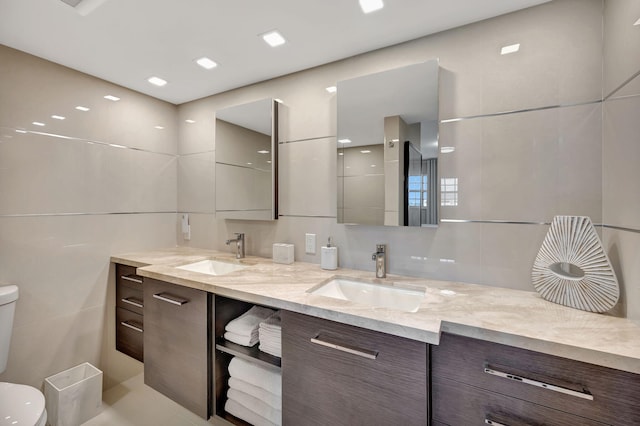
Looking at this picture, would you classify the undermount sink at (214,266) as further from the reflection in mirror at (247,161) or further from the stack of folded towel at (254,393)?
the stack of folded towel at (254,393)

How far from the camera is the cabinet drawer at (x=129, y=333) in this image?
193 centimetres

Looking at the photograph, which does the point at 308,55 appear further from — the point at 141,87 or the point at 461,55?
the point at 141,87

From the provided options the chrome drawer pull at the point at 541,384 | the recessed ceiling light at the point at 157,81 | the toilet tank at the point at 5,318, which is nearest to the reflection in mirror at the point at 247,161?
the recessed ceiling light at the point at 157,81

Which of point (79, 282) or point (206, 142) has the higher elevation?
point (206, 142)

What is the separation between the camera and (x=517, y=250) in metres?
1.27

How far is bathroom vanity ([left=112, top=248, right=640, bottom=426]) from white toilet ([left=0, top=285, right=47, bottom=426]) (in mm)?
652

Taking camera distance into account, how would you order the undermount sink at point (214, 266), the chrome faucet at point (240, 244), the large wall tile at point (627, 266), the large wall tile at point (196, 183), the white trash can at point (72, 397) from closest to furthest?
the large wall tile at point (627, 266), the white trash can at point (72, 397), the undermount sink at point (214, 266), the chrome faucet at point (240, 244), the large wall tile at point (196, 183)

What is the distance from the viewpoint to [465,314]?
38.4 inches

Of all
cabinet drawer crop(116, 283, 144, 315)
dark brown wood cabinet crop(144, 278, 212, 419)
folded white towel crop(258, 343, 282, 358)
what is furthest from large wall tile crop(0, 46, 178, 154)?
folded white towel crop(258, 343, 282, 358)

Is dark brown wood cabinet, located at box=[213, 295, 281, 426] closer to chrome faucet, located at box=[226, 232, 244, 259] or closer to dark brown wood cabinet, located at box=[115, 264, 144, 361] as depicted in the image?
chrome faucet, located at box=[226, 232, 244, 259]

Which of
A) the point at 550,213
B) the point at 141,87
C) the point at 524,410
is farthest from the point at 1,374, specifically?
the point at 550,213

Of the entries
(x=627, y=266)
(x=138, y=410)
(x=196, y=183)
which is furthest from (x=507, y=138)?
(x=138, y=410)

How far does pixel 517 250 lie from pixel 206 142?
2.33 meters

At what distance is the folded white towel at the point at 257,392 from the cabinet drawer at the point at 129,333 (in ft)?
3.04
